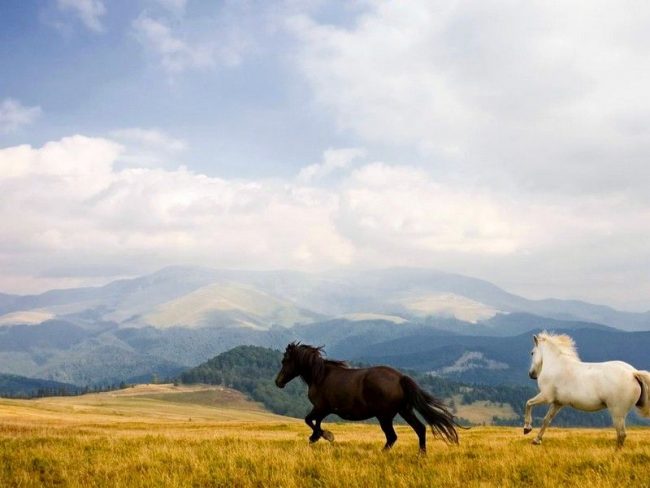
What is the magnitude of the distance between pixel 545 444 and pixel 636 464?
5731mm

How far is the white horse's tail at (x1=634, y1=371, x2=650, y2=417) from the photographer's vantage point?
46.7 ft

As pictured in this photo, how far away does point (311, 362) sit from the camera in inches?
614

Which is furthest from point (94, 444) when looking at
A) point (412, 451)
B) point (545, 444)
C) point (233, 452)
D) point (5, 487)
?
point (545, 444)

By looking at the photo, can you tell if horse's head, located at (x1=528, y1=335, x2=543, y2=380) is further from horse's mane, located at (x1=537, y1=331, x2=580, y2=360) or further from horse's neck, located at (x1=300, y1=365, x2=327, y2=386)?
horse's neck, located at (x1=300, y1=365, x2=327, y2=386)

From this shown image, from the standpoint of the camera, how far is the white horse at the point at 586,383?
14.3 metres

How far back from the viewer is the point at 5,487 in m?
9.65

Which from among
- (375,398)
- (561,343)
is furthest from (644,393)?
(375,398)

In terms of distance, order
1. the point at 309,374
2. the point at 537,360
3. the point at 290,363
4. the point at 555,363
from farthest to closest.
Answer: the point at 537,360, the point at 555,363, the point at 290,363, the point at 309,374

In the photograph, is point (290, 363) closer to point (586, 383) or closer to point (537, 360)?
point (537, 360)

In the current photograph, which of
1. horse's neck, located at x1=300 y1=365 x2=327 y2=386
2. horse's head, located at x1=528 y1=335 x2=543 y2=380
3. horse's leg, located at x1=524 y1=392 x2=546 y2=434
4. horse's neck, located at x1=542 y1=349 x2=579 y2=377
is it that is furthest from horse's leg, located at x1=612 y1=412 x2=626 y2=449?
horse's neck, located at x1=300 y1=365 x2=327 y2=386

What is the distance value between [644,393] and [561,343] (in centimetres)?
286

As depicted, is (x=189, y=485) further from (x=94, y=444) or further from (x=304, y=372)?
(x=94, y=444)

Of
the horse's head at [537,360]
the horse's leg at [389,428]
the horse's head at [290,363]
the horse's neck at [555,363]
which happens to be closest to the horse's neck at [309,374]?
the horse's head at [290,363]

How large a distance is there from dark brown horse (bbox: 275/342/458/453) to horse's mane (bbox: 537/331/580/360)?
4.67 m
